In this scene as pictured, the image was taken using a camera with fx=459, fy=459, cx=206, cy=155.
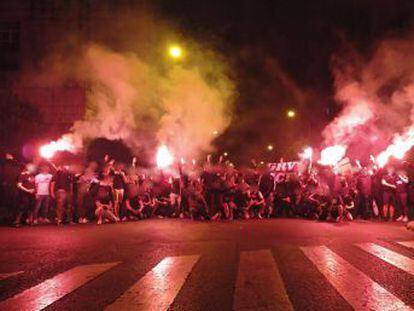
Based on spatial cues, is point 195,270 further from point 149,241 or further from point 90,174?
point 90,174

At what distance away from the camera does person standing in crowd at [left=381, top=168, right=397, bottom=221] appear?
1446cm

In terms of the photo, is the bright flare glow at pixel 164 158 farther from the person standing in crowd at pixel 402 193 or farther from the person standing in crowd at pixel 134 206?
the person standing in crowd at pixel 402 193

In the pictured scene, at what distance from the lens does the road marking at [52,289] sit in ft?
16.7

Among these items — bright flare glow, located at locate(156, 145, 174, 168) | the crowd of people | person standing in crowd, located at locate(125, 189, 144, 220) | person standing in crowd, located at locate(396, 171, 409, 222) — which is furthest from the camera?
bright flare glow, located at locate(156, 145, 174, 168)

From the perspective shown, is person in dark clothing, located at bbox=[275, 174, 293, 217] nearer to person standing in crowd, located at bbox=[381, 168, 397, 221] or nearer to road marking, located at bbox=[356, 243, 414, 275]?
person standing in crowd, located at bbox=[381, 168, 397, 221]

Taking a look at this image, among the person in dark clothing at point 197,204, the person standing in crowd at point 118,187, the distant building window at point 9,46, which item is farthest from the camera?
the distant building window at point 9,46

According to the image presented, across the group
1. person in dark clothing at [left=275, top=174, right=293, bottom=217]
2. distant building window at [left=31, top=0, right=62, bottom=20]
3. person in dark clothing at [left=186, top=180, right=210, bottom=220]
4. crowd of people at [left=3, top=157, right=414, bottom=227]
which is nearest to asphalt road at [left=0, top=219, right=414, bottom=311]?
crowd of people at [left=3, top=157, right=414, bottom=227]

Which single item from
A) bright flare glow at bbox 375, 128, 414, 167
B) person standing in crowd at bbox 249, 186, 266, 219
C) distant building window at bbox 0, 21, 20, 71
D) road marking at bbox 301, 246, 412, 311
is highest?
distant building window at bbox 0, 21, 20, 71

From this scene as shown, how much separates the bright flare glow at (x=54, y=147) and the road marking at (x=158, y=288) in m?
11.1

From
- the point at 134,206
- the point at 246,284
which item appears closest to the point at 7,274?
the point at 246,284

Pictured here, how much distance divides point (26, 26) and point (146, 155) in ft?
44.7

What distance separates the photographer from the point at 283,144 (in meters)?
→ 47.2

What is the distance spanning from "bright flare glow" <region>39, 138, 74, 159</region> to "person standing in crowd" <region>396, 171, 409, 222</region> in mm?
12115

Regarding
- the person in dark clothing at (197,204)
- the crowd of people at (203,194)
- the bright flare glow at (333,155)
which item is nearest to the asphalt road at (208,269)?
the crowd of people at (203,194)
